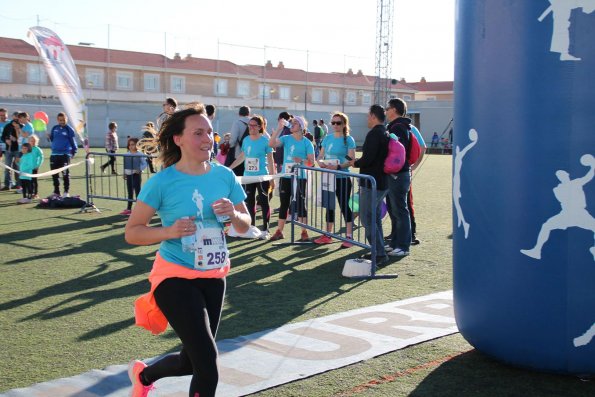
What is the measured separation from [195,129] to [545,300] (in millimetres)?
2515

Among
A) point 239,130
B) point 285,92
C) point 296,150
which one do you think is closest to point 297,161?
point 296,150

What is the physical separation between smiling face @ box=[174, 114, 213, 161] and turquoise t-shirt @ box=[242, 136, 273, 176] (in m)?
6.46

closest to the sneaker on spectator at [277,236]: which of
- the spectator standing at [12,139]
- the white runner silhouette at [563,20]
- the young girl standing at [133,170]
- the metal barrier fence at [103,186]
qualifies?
the metal barrier fence at [103,186]

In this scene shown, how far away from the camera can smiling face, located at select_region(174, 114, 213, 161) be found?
3648 mm

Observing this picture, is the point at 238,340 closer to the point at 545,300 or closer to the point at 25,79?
the point at 545,300

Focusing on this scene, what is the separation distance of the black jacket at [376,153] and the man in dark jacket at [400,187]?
2.04 ft

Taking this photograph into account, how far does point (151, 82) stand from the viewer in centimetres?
5969

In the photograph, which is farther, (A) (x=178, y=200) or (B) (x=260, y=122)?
(B) (x=260, y=122)

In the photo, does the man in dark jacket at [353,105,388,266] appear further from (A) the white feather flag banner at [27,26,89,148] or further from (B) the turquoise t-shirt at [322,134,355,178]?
(A) the white feather flag banner at [27,26,89,148]

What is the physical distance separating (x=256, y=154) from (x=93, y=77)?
160 feet

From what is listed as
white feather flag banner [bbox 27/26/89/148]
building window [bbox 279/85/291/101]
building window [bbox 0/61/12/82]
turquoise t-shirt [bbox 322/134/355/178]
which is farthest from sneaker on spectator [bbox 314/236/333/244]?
building window [bbox 279/85/291/101]

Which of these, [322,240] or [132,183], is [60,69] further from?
[322,240]

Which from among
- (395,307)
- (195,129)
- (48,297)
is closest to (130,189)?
(48,297)

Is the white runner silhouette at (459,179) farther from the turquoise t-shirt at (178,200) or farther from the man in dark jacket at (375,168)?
the man in dark jacket at (375,168)
